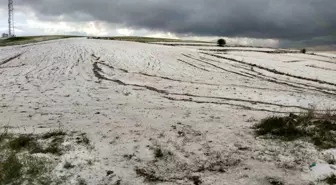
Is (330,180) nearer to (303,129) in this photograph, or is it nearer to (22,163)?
(303,129)

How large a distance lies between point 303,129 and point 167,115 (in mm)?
4215

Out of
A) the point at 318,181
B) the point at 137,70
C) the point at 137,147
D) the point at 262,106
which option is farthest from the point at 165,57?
the point at 318,181

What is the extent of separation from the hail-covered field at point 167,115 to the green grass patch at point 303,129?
0.31m

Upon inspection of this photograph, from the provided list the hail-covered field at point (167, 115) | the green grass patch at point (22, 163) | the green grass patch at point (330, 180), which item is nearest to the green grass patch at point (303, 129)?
the hail-covered field at point (167, 115)

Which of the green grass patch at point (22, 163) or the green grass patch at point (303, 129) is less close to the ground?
the green grass patch at point (303, 129)

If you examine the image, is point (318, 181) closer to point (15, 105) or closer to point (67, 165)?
point (67, 165)

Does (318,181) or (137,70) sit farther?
(137,70)

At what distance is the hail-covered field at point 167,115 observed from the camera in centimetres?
685

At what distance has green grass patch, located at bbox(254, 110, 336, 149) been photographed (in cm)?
775

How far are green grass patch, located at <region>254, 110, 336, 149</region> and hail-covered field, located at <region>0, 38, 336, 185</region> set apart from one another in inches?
12.2

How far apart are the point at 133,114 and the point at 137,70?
31.6 feet

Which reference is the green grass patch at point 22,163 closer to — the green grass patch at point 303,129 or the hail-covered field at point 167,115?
the hail-covered field at point 167,115

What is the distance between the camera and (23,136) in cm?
883

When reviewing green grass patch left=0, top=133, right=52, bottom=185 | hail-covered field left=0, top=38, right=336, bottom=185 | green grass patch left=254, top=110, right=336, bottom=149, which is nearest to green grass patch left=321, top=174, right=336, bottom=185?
hail-covered field left=0, top=38, right=336, bottom=185
